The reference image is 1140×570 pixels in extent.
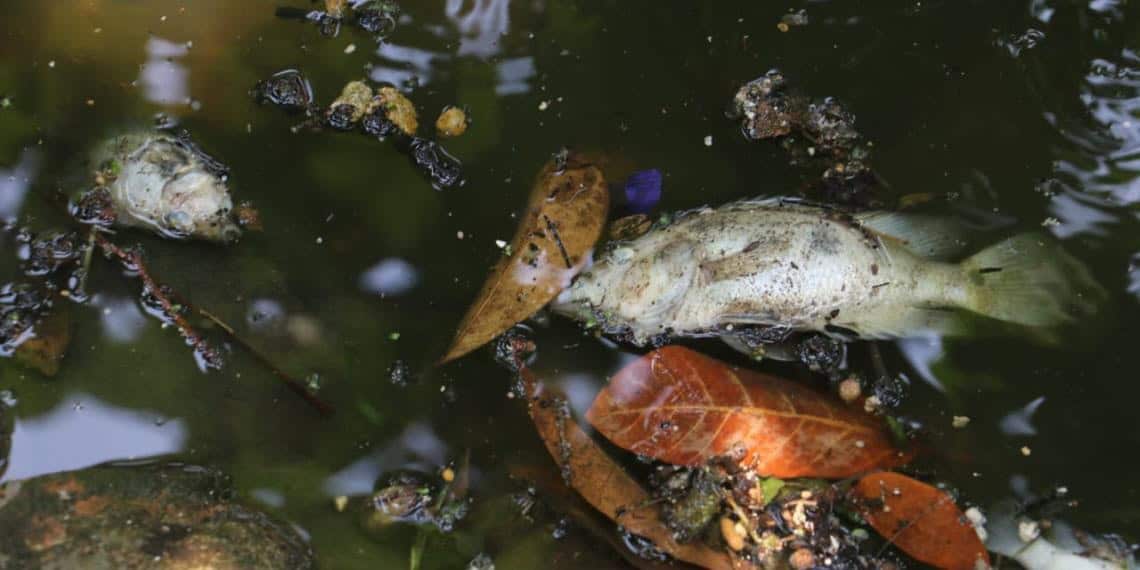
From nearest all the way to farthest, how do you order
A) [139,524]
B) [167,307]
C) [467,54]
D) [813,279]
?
1. [139,524]
2. [167,307]
3. [813,279]
4. [467,54]

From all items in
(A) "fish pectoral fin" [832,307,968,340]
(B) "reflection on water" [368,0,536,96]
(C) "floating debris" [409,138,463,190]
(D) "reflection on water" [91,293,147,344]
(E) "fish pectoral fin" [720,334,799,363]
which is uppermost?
(B) "reflection on water" [368,0,536,96]

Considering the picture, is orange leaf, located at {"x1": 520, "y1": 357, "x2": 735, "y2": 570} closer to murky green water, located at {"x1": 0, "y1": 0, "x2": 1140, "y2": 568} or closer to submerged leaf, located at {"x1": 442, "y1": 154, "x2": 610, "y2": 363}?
murky green water, located at {"x1": 0, "y1": 0, "x2": 1140, "y2": 568}

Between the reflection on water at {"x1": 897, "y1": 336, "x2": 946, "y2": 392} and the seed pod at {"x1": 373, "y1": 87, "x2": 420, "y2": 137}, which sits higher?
the seed pod at {"x1": 373, "y1": 87, "x2": 420, "y2": 137}

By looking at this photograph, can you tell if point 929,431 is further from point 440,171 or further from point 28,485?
point 28,485

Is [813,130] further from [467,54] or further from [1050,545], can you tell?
[1050,545]

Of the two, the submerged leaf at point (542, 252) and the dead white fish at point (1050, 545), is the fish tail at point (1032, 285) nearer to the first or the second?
the dead white fish at point (1050, 545)

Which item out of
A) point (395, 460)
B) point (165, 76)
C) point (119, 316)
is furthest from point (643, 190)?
point (119, 316)

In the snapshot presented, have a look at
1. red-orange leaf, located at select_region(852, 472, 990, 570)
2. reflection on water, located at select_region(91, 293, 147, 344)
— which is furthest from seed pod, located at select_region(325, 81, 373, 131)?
red-orange leaf, located at select_region(852, 472, 990, 570)
